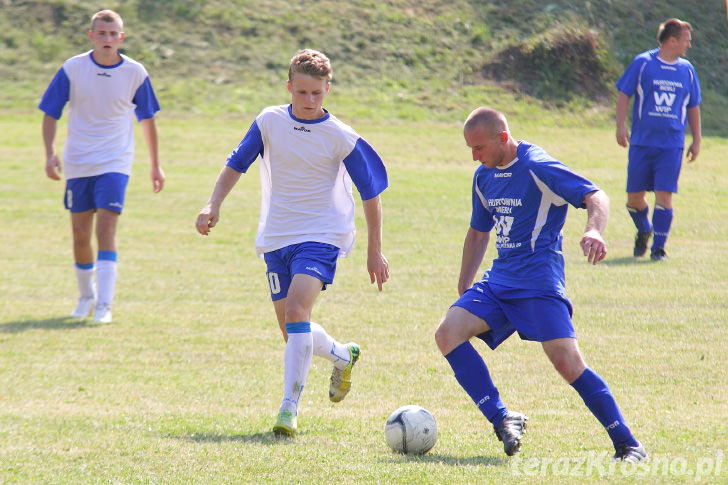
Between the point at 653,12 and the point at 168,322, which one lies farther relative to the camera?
the point at 653,12

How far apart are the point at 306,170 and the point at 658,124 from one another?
6.54m

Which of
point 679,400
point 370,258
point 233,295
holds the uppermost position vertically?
point 370,258

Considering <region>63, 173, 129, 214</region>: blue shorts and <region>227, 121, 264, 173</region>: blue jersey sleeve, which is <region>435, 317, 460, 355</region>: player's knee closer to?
<region>227, 121, 264, 173</region>: blue jersey sleeve

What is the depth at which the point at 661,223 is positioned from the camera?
10852mm

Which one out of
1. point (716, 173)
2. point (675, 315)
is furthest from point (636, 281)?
point (716, 173)

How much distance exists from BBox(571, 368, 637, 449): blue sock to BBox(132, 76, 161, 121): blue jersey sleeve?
5.34 m

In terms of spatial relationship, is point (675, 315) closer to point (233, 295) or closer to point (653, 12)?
point (233, 295)

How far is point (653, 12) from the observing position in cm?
3266

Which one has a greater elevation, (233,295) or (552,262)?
(552,262)

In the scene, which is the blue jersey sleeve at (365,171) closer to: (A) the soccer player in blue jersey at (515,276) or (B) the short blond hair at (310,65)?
(B) the short blond hair at (310,65)

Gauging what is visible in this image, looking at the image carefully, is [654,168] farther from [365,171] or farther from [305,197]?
[305,197]

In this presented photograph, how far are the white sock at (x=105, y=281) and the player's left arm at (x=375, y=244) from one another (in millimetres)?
3893

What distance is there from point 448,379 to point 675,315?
2.78m

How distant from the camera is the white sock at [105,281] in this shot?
8.52 m
